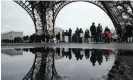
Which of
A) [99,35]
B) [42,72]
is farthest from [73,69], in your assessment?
[99,35]

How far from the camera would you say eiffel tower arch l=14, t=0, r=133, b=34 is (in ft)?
96.8

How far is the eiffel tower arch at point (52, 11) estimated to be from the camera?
2952 centimetres

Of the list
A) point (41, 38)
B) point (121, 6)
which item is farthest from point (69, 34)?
point (121, 6)

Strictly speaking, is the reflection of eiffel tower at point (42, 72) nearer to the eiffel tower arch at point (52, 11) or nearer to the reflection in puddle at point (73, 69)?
the reflection in puddle at point (73, 69)

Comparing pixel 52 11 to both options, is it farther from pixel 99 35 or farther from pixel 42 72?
pixel 42 72

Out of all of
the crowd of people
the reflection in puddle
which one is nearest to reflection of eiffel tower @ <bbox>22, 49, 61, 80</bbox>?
the reflection in puddle

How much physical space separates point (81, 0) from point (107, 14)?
3.51 metres

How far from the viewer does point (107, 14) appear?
31.5m

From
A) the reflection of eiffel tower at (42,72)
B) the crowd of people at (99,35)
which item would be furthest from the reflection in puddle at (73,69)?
the crowd of people at (99,35)

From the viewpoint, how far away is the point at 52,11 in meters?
32.2

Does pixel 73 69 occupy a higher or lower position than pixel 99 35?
lower

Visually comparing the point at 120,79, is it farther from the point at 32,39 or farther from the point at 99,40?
the point at 32,39

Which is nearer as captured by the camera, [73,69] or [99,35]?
[73,69]

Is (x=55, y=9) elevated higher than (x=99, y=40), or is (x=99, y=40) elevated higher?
(x=55, y=9)
